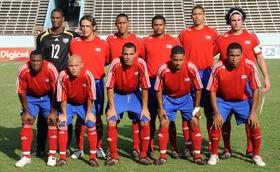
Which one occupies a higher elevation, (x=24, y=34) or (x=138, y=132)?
(x=24, y=34)

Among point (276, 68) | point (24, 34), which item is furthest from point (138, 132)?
point (24, 34)

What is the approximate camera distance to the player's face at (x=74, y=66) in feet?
19.4

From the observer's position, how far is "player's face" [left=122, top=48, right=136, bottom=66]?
19.8 ft

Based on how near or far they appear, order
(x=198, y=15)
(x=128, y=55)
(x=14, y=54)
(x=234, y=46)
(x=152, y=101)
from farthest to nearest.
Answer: (x=14, y=54) < (x=152, y=101) < (x=198, y=15) < (x=128, y=55) < (x=234, y=46)

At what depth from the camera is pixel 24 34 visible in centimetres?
3284

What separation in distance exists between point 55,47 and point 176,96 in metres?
1.86

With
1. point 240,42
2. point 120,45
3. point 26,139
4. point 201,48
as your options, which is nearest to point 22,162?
point 26,139

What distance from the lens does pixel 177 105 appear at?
6.29 m

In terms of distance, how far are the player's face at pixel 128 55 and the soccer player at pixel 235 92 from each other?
3.44 feet

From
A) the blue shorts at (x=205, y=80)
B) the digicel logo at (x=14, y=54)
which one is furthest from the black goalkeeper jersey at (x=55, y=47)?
the digicel logo at (x=14, y=54)

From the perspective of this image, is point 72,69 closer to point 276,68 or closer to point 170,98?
point 170,98

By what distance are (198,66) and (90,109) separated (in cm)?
165

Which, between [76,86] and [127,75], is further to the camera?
[127,75]

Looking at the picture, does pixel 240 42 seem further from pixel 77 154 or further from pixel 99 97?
pixel 77 154
